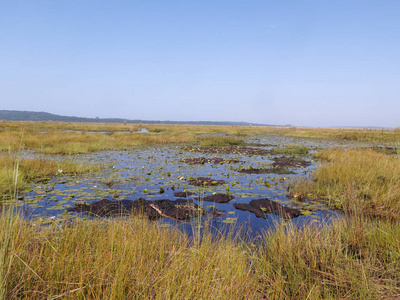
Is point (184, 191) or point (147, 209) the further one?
point (184, 191)

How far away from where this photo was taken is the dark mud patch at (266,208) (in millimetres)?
6727

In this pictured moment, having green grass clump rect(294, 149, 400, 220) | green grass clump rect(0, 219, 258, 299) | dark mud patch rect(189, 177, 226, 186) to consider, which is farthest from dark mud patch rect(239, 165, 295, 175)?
green grass clump rect(0, 219, 258, 299)

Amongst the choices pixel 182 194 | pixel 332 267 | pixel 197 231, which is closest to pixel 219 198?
pixel 182 194

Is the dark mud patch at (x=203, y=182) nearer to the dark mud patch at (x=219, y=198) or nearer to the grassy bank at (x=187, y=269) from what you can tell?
the dark mud patch at (x=219, y=198)

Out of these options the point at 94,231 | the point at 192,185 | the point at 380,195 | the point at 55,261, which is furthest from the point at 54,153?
the point at 380,195

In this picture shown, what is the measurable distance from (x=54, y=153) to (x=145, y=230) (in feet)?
52.6

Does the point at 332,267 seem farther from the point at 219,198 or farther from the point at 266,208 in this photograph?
the point at 219,198

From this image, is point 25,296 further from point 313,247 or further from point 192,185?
point 192,185

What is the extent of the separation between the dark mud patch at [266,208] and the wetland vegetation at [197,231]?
49 mm

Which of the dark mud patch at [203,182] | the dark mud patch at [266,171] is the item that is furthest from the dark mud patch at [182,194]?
the dark mud patch at [266,171]

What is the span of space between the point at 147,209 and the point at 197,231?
299 centimetres

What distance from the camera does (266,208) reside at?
23.7 feet

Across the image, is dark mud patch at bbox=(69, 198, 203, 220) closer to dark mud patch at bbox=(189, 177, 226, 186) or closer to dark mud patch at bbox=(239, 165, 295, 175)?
dark mud patch at bbox=(189, 177, 226, 186)

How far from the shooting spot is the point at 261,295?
315 cm
